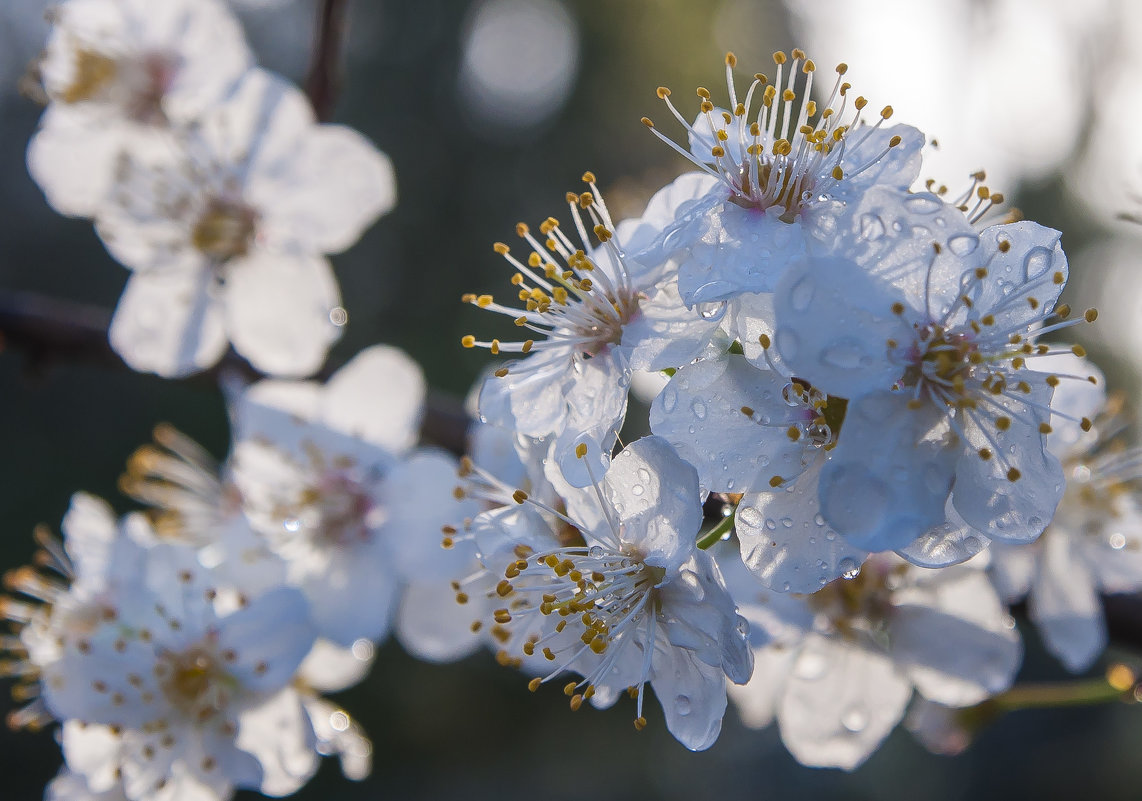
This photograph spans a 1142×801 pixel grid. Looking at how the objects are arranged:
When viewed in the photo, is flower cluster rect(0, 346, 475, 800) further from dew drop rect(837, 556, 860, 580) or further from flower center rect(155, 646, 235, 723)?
dew drop rect(837, 556, 860, 580)

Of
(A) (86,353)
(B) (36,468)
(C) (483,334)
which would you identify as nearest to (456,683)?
(C) (483,334)

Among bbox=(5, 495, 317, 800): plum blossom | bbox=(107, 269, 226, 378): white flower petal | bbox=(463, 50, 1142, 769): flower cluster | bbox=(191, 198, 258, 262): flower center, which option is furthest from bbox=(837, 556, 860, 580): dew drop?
bbox=(191, 198, 258, 262): flower center

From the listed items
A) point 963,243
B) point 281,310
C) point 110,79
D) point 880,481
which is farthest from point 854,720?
point 110,79

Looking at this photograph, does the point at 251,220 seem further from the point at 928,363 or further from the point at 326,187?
the point at 928,363

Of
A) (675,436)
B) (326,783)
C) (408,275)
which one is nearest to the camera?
(675,436)

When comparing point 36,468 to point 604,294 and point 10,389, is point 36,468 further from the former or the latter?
point 604,294
